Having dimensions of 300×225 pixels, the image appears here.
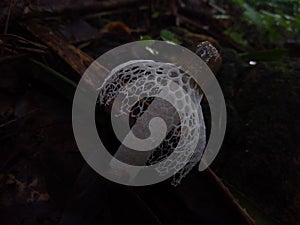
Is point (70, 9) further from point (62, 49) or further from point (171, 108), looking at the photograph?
point (171, 108)

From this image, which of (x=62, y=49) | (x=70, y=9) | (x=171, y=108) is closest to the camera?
(x=171, y=108)

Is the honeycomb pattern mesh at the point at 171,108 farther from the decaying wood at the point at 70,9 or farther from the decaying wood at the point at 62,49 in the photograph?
the decaying wood at the point at 70,9

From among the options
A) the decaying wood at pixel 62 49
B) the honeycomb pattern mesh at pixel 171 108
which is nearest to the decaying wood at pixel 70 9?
the decaying wood at pixel 62 49

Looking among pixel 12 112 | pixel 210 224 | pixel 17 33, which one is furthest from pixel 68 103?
pixel 210 224

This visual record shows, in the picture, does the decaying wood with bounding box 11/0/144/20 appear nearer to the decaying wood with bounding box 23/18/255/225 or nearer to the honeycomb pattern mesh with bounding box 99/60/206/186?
the decaying wood with bounding box 23/18/255/225

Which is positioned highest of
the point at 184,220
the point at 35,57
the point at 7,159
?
the point at 35,57

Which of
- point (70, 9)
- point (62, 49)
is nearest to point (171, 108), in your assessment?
point (62, 49)

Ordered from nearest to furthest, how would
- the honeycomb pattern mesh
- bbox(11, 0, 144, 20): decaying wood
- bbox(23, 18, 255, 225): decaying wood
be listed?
the honeycomb pattern mesh, bbox(23, 18, 255, 225): decaying wood, bbox(11, 0, 144, 20): decaying wood

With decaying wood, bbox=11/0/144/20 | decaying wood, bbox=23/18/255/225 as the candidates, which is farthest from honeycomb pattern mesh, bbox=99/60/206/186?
decaying wood, bbox=11/0/144/20

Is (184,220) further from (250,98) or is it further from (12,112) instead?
(12,112)

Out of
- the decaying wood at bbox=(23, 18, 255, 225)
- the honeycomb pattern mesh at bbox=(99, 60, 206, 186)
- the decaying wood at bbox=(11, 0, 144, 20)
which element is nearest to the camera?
the honeycomb pattern mesh at bbox=(99, 60, 206, 186)

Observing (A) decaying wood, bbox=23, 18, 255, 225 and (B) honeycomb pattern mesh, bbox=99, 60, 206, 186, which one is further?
(A) decaying wood, bbox=23, 18, 255, 225
